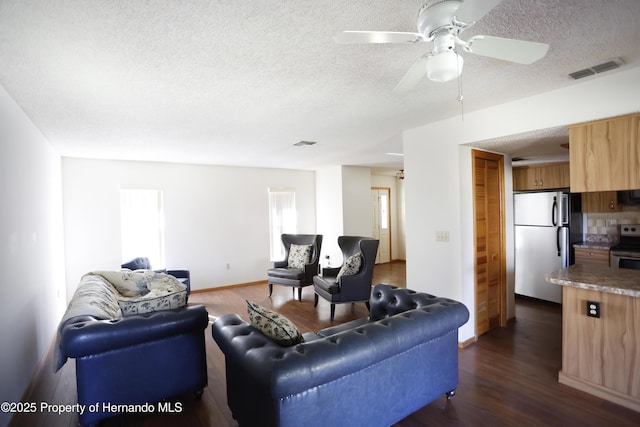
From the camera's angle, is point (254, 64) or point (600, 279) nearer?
point (254, 64)

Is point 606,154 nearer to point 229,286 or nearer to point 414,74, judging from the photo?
point 414,74

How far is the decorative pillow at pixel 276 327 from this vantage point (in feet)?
5.89

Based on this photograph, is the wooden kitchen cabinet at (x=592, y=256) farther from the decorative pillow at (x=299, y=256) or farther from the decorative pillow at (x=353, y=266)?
the decorative pillow at (x=299, y=256)

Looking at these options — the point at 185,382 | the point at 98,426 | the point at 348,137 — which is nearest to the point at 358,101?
the point at 348,137

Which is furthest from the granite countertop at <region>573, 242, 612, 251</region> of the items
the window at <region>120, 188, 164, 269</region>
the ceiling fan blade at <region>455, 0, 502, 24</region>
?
the window at <region>120, 188, 164, 269</region>

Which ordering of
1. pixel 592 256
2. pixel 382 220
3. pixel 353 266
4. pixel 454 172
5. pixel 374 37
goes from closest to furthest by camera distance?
pixel 374 37 < pixel 454 172 < pixel 592 256 < pixel 353 266 < pixel 382 220

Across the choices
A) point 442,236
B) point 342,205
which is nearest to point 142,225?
point 342,205

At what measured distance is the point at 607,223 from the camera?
14.6 ft

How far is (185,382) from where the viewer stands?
2.28 metres

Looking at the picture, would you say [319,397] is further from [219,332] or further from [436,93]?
[436,93]

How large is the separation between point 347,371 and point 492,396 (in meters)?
1.49

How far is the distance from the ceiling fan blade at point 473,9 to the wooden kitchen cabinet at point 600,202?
4638 mm

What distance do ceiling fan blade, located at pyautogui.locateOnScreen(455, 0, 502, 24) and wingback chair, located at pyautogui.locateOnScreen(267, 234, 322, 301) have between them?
4.17 meters

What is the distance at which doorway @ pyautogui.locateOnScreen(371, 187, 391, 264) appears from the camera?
8220 millimetres
